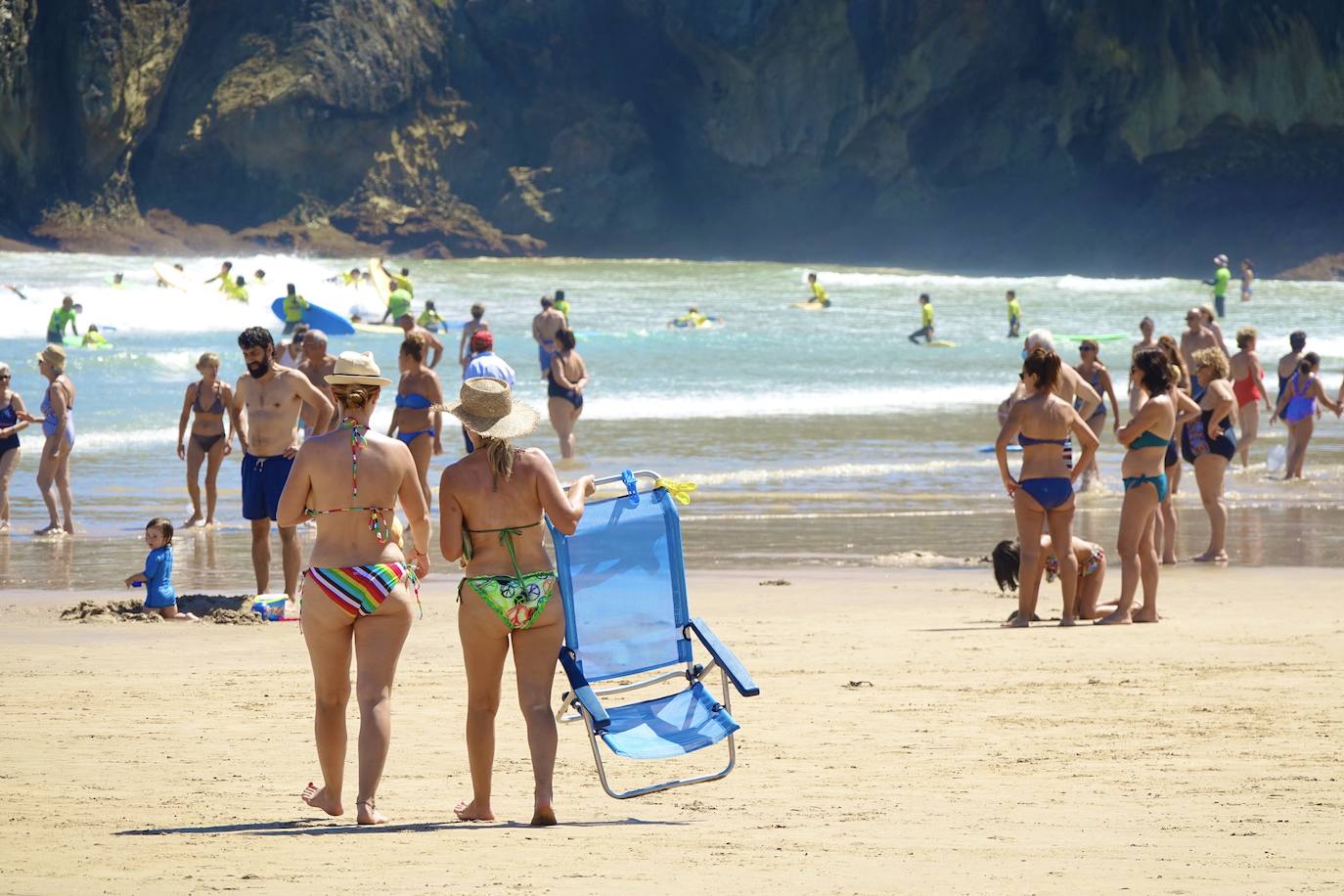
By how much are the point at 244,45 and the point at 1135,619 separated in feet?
180

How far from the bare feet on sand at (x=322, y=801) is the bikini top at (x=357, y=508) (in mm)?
699

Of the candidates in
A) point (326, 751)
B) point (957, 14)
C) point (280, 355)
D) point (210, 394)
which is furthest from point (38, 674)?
point (957, 14)

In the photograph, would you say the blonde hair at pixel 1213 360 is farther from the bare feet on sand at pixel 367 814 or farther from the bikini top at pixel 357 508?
the bare feet on sand at pixel 367 814

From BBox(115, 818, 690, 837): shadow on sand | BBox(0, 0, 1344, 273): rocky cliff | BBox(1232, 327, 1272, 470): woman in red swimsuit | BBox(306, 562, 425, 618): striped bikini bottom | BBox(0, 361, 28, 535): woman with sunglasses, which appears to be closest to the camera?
BBox(115, 818, 690, 837): shadow on sand

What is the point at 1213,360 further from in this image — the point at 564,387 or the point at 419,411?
the point at 564,387

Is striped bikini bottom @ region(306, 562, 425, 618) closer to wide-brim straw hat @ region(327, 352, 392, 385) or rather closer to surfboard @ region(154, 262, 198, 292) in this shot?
wide-brim straw hat @ region(327, 352, 392, 385)

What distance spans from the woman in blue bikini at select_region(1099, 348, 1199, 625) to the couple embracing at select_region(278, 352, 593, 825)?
3994 millimetres

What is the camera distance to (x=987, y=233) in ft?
187

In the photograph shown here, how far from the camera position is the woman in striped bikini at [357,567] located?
14.5 ft

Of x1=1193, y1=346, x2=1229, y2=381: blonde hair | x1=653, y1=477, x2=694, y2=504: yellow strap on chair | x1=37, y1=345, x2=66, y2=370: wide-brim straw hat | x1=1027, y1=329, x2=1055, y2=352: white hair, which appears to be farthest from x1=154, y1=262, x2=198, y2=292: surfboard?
x1=653, y1=477, x2=694, y2=504: yellow strap on chair

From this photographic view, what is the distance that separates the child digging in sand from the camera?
7949 mm

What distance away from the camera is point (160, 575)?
26.2 ft

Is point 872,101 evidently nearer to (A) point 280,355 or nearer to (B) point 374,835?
(A) point 280,355

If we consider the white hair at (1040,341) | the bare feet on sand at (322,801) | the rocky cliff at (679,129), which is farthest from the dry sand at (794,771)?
the rocky cliff at (679,129)
